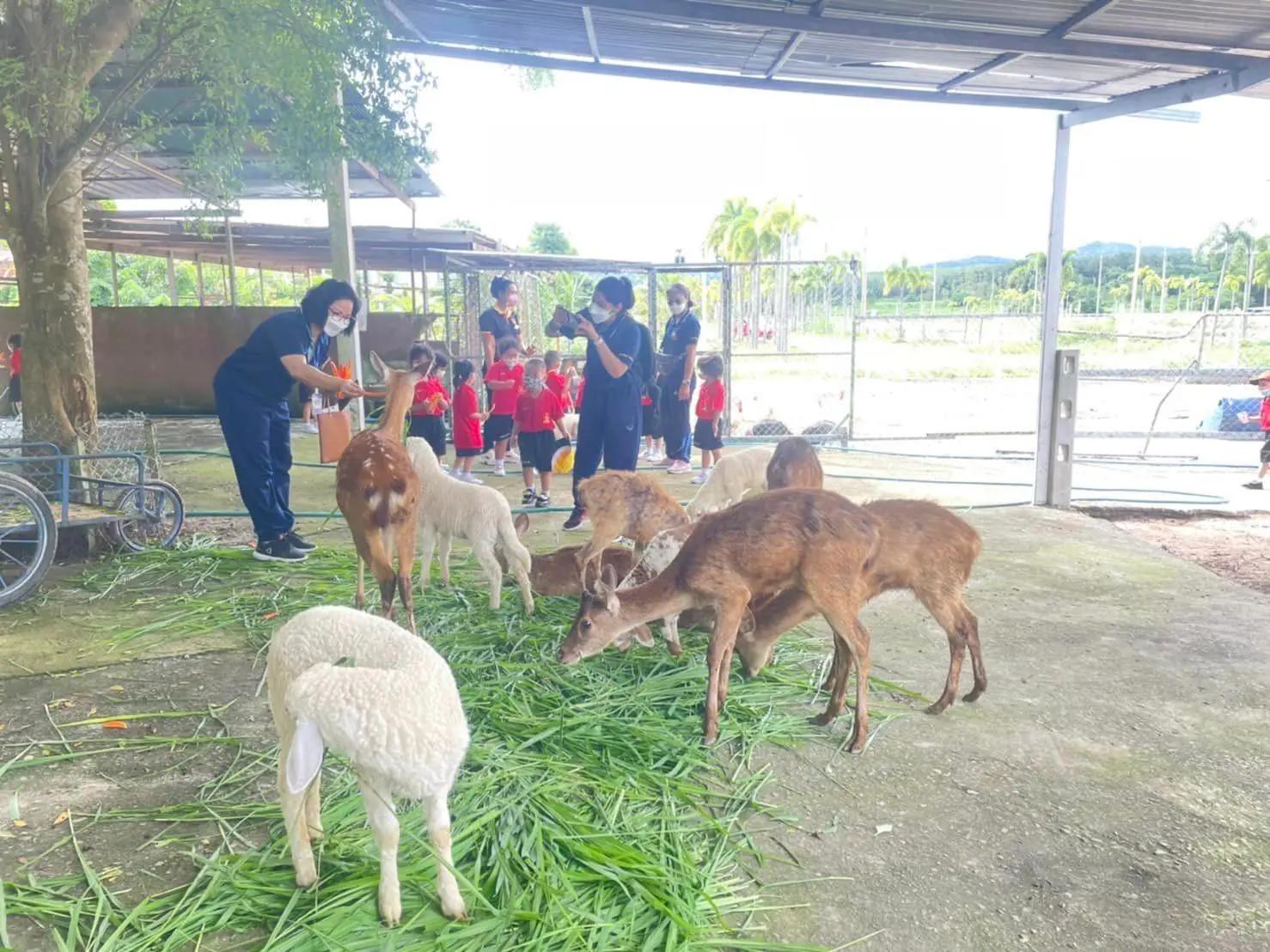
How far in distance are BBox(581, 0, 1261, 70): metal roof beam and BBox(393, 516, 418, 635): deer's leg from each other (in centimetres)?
385

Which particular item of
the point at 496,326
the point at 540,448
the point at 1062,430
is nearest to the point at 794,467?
the point at 540,448

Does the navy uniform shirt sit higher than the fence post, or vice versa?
the navy uniform shirt

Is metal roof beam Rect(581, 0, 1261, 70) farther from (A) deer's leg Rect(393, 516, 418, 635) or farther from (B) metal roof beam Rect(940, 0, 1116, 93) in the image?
(A) deer's leg Rect(393, 516, 418, 635)

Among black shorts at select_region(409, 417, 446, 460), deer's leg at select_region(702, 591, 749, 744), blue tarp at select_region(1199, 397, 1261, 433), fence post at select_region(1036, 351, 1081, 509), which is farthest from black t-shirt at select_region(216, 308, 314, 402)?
blue tarp at select_region(1199, 397, 1261, 433)

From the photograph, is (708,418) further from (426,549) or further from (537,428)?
(426,549)

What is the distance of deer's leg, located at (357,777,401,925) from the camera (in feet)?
8.13

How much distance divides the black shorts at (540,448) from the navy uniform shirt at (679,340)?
7.45 ft

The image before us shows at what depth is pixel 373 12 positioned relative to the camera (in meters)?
6.81

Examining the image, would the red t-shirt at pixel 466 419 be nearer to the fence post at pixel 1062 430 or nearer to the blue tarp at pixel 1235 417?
the fence post at pixel 1062 430

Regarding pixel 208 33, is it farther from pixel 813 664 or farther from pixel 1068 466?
pixel 1068 466

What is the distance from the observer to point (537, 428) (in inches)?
360

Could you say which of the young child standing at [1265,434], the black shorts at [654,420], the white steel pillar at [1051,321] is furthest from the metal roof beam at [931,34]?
the black shorts at [654,420]

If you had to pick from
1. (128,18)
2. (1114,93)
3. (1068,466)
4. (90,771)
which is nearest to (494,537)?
(90,771)

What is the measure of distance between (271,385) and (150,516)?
1538mm
